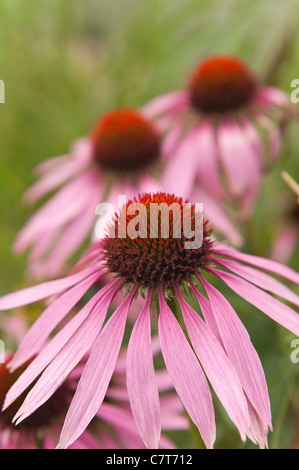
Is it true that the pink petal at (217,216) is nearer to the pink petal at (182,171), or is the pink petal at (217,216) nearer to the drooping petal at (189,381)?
the pink petal at (182,171)

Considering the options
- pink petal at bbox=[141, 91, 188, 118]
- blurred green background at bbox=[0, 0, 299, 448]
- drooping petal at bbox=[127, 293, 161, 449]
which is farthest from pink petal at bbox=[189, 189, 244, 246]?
drooping petal at bbox=[127, 293, 161, 449]

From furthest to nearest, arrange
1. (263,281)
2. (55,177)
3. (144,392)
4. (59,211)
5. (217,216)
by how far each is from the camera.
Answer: (55,177)
(59,211)
(217,216)
(263,281)
(144,392)

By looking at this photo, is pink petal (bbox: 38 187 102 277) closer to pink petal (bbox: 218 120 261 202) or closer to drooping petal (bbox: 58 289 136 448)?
→ pink petal (bbox: 218 120 261 202)

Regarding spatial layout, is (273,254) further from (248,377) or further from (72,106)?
(72,106)

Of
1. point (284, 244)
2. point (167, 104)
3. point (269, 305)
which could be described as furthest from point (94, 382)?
point (167, 104)

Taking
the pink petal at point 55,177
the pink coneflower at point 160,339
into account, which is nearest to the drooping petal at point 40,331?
the pink coneflower at point 160,339

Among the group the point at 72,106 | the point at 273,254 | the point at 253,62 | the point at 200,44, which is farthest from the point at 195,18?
the point at 273,254

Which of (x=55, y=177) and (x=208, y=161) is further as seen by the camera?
(x=55, y=177)

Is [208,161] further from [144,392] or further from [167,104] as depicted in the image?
[144,392]
